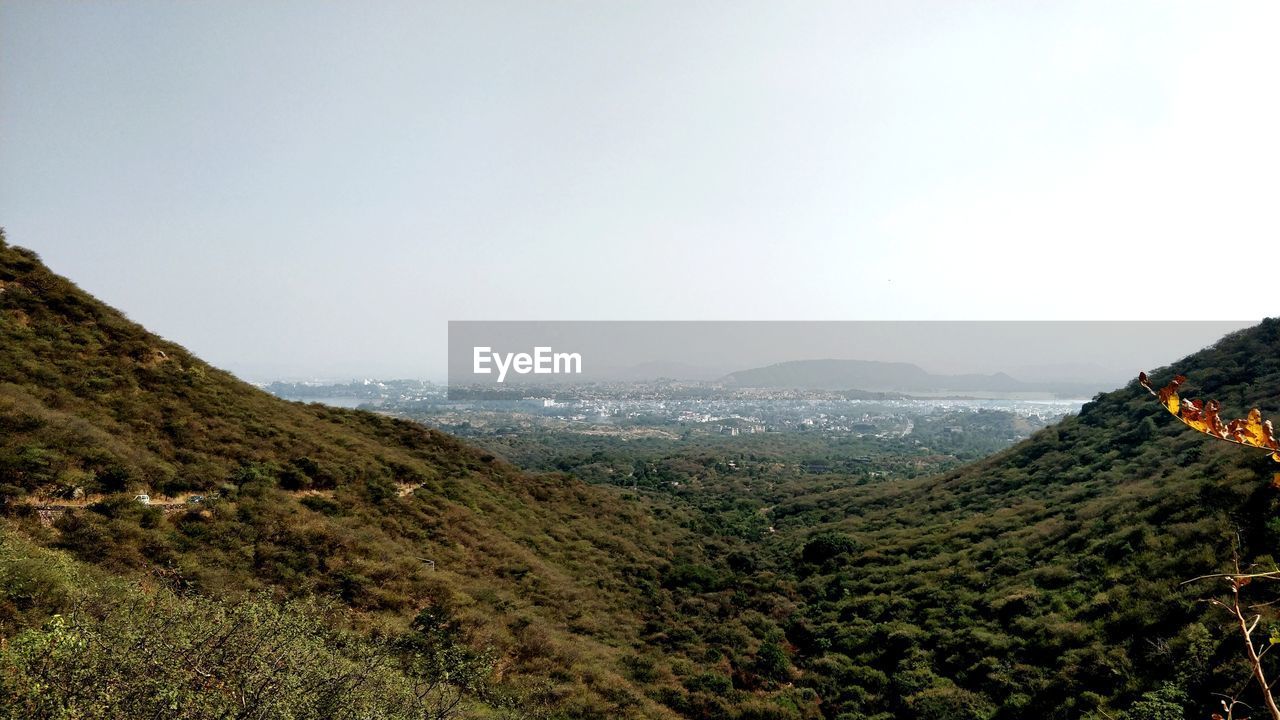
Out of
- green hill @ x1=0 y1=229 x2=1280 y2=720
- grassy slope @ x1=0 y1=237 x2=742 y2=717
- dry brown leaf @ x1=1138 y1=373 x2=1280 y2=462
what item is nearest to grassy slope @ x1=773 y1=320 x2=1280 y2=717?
green hill @ x1=0 y1=229 x2=1280 y2=720

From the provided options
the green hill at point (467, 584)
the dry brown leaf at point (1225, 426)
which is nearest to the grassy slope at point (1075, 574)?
the green hill at point (467, 584)

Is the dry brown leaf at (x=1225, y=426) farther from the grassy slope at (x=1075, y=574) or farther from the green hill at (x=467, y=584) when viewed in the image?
the grassy slope at (x=1075, y=574)

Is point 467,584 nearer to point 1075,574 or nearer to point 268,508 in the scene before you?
point 268,508

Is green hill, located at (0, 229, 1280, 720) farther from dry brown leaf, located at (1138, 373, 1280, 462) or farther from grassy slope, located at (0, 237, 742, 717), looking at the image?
dry brown leaf, located at (1138, 373, 1280, 462)

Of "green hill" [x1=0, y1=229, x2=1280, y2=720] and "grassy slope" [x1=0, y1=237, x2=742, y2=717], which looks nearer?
"green hill" [x1=0, y1=229, x2=1280, y2=720]

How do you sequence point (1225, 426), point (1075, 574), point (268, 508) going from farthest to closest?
1. point (1075, 574)
2. point (268, 508)
3. point (1225, 426)

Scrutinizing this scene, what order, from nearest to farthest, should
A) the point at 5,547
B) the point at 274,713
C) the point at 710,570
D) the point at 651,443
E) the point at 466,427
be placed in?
1. the point at 274,713
2. the point at 5,547
3. the point at 710,570
4. the point at 651,443
5. the point at 466,427

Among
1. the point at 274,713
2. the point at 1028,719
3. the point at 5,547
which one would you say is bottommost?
the point at 1028,719

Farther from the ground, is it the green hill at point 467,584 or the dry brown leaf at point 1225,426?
the dry brown leaf at point 1225,426

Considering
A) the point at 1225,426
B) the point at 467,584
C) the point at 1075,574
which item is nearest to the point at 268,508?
the point at 467,584

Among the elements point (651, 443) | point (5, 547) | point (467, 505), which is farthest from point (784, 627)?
point (651, 443)

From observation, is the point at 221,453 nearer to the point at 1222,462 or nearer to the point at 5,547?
the point at 5,547
